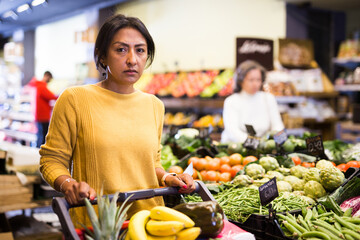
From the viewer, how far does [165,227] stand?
125 cm

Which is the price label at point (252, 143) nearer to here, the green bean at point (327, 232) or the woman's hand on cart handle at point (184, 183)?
the green bean at point (327, 232)

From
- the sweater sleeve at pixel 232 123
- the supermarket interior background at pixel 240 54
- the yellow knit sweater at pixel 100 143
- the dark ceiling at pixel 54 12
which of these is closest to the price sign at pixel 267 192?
the yellow knit sweater at pixel 100 143

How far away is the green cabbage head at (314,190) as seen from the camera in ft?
7.56

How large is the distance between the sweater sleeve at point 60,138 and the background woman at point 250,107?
2813 millimetres

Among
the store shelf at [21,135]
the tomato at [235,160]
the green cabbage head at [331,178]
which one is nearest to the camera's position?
the green cabbage head at [331,178]

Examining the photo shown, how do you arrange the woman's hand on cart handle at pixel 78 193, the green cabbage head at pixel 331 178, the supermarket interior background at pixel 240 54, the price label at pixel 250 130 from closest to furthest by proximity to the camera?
the woman's hand on cart handle at pixel 78 193
the green cabbage head at pixel 331 178
the price label at pixel 250 130
the supermarket interior background at pixel 240 54

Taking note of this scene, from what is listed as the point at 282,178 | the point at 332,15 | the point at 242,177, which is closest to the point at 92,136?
the point at 242,177

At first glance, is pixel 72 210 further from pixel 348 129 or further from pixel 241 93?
pixel 348 129

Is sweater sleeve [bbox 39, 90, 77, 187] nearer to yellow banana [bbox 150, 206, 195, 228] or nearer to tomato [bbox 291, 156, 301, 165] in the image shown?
yellow banana [bbox 150, 206, 195, 228]

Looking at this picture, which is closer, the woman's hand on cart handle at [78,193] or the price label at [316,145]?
the woman's hand on cart handle at [78,193]

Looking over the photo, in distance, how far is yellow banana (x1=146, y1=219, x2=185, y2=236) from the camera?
1246mm

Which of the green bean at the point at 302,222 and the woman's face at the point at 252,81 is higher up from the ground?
the woman's face at the point at 252,81

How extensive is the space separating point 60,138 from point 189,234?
0.74 m

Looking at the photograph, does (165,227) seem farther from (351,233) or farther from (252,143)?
(252,143)
